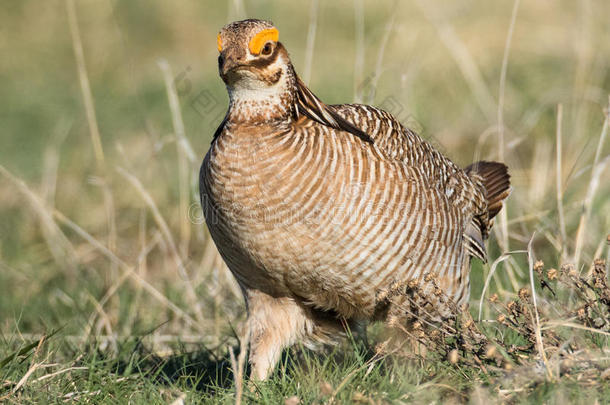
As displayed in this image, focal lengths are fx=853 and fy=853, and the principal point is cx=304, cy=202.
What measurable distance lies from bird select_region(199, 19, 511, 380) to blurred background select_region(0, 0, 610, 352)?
845 millimetres

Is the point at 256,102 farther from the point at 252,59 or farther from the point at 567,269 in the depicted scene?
the point at 567,269

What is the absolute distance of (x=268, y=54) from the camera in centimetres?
374

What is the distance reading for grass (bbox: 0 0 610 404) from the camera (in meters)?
3.59

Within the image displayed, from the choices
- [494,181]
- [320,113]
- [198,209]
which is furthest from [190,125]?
[320,113]

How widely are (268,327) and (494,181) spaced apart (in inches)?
69.3

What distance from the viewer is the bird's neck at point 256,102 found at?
12.5 feet

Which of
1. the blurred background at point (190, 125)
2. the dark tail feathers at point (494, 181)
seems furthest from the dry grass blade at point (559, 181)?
the dark tail feathers at point (494, 181)

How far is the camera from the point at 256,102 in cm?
382

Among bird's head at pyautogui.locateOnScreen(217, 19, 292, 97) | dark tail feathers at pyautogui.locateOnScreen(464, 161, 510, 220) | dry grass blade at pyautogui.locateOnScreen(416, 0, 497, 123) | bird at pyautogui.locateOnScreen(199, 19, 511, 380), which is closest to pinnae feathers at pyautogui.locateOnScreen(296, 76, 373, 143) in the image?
bird at pyautogui.locateOnScreen(199, 19, 511, 380)

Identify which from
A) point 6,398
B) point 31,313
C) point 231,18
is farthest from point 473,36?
point 6,398

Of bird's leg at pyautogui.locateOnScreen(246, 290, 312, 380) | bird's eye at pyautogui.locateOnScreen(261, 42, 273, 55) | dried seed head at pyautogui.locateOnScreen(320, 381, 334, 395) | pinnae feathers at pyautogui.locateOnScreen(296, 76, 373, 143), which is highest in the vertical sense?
bird's eye at pyautogui.locateOnScreen(261, 42, 273, 55)

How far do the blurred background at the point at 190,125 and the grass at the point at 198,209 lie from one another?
3 centimetres

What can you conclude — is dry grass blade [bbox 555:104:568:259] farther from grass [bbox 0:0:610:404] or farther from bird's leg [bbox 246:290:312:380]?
bird's leg [bbox 246:290:312:380]

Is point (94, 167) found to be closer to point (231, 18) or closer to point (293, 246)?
point (231, 18)
